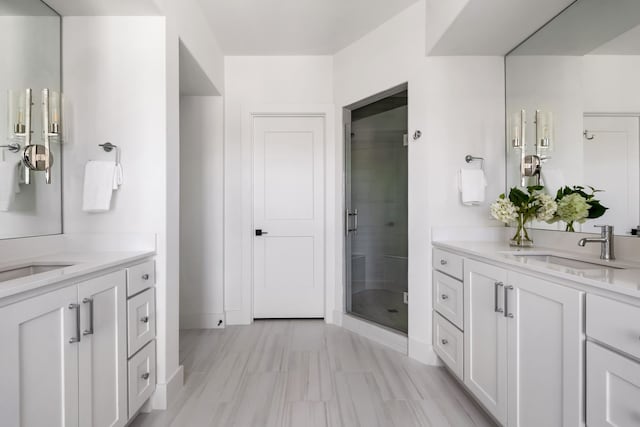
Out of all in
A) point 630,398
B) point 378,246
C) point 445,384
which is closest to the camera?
point 630,398

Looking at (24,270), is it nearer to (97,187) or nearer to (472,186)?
(97,187)

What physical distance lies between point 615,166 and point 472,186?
783mm

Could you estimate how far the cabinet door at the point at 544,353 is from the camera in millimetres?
1028

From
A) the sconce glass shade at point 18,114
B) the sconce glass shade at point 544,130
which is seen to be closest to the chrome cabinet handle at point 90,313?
the sconce glass shade at point 18,114

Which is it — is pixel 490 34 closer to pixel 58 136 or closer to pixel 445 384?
pixel 445 384

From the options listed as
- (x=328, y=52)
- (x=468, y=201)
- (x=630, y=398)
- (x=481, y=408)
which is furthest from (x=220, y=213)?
(x=630, y=398)

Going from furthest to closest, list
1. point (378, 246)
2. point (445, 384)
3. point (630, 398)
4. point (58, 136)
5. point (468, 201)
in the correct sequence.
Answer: point (378, 246), point (468, 201), point (445, 384), point (58, 136), point (630, 398)

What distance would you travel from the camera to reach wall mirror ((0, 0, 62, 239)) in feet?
4.73

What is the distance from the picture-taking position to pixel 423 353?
7.39 feet

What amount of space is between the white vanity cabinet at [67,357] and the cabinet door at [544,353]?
1694mm

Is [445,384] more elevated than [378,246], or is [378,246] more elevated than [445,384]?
[378,246]

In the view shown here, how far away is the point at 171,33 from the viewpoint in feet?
5.98

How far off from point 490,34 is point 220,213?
2533 millimetres

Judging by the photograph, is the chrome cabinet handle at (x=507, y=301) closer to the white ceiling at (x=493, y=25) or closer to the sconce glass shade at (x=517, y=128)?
the sconce glass shade at (x=517, y=128)
